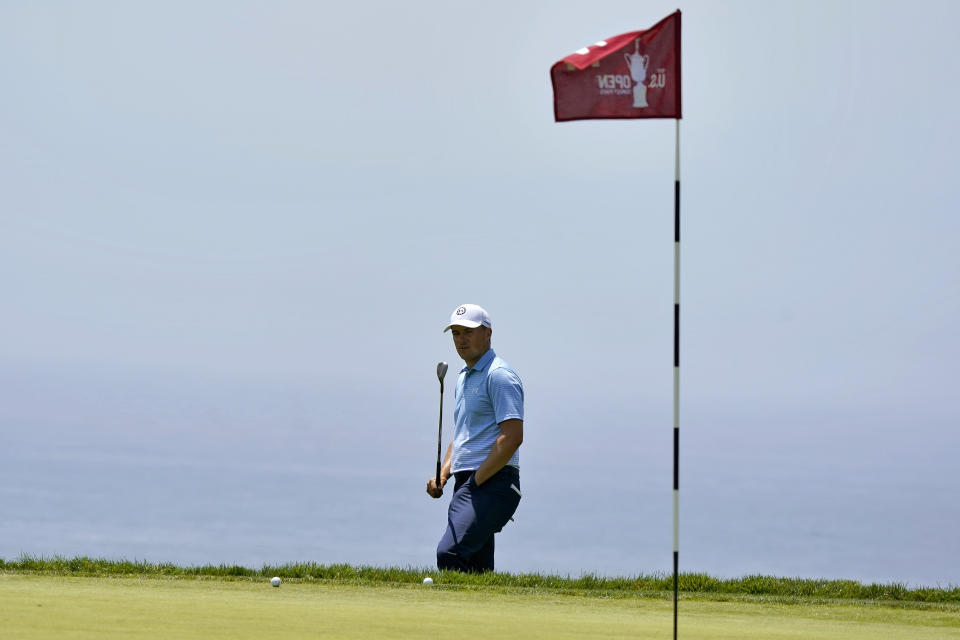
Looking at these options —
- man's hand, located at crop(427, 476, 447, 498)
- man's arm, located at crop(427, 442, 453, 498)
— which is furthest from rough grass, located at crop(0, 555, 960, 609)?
man's hand, located at crop(427, 476, 447, 498)

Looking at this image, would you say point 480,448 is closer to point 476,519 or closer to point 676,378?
point 476,519

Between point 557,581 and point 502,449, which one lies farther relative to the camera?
point 502,449

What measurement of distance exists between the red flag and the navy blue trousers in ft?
9.10

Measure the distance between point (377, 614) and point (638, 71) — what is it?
3581 mm

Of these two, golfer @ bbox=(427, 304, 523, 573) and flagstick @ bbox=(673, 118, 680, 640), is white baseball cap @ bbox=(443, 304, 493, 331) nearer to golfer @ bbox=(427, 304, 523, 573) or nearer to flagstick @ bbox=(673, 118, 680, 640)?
golfer @ bbox=(427, 304, 523, 573)

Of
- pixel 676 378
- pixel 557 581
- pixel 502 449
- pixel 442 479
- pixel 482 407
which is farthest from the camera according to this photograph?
pixel 442 479

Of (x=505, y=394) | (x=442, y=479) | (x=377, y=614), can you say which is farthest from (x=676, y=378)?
(x=442, y=479)

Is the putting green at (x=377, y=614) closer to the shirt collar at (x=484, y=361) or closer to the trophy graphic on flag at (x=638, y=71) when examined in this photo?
the shirt collar at (x=484, y=361)

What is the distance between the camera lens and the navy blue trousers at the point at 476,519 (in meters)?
10.6

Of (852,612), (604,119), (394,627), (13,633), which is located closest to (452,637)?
(394,627)

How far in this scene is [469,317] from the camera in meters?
10.9

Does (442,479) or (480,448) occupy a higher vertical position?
(480,448)

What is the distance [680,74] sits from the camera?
9.36m

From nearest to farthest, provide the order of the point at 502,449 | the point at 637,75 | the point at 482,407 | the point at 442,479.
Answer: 1. the point at 637,75
2. the point at 502,449
3. the point at 482,407
4. the point at 442,479
